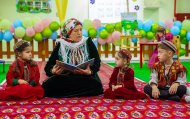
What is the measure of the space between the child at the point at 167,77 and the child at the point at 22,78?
119 centimetres

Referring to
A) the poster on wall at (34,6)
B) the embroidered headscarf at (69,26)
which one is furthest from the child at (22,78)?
the poster on wall at (34,6)

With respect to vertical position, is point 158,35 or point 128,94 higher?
point 158,35

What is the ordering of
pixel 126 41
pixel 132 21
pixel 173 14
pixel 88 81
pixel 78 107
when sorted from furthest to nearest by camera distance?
pixel 173 14
pixel 126 41
pixel 132 21
pixel 88 81
pixel 78 107

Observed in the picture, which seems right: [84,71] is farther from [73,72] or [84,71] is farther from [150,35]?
[150,35]

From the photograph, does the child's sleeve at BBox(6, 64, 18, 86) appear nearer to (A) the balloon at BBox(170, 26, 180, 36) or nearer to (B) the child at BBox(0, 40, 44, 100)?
(B) the child at BBox(0, 40, 44, 100)

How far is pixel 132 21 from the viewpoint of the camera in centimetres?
761

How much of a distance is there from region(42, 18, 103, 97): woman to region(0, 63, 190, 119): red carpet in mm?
239

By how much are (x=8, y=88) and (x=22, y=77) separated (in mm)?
183

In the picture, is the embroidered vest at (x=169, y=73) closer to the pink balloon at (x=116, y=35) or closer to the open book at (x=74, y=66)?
the open book at (x=74, y=66)

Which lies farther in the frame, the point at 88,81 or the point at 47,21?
the point at 47,21

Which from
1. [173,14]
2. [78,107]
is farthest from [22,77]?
[173,14]

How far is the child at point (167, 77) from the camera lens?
3229mm

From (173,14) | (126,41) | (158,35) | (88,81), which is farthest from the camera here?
(173,14)

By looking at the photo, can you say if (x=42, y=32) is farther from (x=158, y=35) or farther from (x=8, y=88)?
(x=8, y=88)
